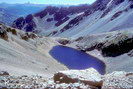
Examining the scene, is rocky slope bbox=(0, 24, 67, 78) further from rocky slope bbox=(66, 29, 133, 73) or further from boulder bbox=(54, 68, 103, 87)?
rocky slope bbox=(66, 29, 133, 73)

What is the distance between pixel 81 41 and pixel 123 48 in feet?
176

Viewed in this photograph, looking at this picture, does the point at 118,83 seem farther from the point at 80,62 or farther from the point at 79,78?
the point at 80,62

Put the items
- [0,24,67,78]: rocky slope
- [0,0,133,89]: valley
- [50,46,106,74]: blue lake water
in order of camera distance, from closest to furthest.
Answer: [0,0,133,89]: valley → [0,24,67,78]: rocky slope → [50,46,106,74]: blue lake water

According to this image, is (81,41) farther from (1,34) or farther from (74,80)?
(74,80)

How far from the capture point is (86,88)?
59.5ft

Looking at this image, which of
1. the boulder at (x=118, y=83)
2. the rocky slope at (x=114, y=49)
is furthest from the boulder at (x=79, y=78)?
the rocky slope at (x=114, y=49)

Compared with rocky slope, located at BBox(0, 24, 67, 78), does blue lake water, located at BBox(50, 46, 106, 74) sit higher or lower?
higher

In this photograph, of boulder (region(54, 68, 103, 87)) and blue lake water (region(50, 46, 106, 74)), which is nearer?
boulder (region(54, 68, 103, 87))

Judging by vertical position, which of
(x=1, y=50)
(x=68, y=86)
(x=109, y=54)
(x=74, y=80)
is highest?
(x=109, y=54)

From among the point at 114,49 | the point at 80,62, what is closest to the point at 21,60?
the point at 80,62

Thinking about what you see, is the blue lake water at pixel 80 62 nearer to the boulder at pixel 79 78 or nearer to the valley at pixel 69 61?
the valley at pixel 69 61

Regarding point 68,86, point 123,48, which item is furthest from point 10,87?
point 123,48

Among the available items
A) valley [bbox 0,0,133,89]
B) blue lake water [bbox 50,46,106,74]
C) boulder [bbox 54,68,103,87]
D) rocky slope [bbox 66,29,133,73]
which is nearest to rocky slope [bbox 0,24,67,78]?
valley [bbox 0,0,133,89]

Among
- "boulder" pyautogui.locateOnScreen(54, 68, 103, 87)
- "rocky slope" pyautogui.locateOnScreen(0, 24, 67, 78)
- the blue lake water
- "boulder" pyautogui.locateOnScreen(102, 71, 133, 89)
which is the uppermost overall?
the blue lake water
